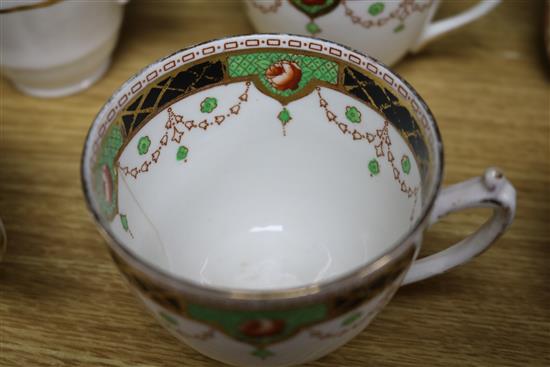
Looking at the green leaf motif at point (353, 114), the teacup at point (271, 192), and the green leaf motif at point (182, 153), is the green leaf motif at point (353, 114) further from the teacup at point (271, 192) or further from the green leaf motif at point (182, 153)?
the green leaf motif at point (182, 153)

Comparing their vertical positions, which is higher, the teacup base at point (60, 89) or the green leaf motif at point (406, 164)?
the green leaf motif at point (406, 164)

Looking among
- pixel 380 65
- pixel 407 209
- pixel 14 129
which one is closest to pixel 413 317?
pixel 407 209

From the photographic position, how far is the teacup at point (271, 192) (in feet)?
1.31

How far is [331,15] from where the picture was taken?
0.63m

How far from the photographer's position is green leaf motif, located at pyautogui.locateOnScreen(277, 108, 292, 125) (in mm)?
565

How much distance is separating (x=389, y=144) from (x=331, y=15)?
A: 0.55 ft

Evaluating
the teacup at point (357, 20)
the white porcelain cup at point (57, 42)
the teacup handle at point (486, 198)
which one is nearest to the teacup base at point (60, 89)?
the white porcelain cup at point (57, 42)

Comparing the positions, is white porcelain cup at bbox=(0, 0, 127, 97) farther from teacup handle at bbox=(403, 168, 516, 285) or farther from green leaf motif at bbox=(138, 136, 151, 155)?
teacup handle at bbox=(403, 168, 516, 285)

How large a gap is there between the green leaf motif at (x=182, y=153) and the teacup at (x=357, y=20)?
6.7 inches

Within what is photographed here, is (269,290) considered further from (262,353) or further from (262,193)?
(262,193)

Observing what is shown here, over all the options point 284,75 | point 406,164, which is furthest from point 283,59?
point 406,164

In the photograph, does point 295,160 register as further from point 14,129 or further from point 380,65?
point 14,129

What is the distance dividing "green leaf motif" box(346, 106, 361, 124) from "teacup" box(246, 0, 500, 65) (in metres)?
0.13

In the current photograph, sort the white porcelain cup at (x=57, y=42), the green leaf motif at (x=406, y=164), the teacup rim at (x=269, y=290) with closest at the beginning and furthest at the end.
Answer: the teacup rim at (x=269, y=290)
the green leaf motif at (x=406, y=164)
the white porcelain cup at (x=57, y=42)
